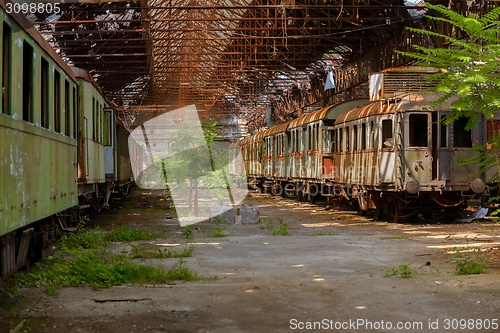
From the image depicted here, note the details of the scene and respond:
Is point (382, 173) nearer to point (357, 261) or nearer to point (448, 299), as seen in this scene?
point (357, 261)

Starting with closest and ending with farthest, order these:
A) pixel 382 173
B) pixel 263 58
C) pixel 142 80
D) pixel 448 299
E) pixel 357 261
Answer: pixel 448 299, pixel 357 261, pixel 382 173, pixel 263 58, pixel 142 80

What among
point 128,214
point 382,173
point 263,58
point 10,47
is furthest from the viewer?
point 263,58

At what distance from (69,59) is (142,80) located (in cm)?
1419

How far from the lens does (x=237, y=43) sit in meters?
37.6

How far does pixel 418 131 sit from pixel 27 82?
12796 mm

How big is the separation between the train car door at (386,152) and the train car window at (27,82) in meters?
11.7

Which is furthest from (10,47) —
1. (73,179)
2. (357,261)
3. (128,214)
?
(128,214)

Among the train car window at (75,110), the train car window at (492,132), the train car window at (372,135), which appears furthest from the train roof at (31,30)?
the train car window at (372,135)

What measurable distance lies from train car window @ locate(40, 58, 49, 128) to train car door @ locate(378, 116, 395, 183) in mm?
10853

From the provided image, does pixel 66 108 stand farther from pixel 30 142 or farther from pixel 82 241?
pixel 30 142

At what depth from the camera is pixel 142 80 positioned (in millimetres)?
48625

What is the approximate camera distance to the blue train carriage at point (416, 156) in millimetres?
17406

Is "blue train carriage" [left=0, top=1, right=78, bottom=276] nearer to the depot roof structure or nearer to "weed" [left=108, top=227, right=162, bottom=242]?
"weed" [left=108, top=227, right=162, bottom=242]

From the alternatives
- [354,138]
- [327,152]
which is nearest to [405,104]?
[354,138]
